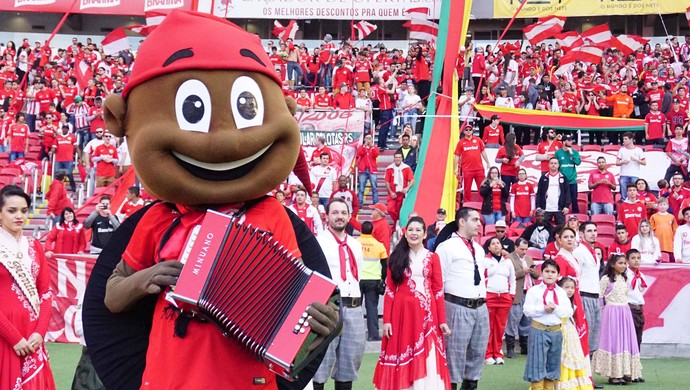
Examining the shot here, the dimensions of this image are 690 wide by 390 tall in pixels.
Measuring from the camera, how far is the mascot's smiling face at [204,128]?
3.91 m

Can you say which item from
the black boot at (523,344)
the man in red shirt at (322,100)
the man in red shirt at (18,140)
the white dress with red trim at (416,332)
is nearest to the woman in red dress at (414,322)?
the white dress with red trim at (416,332)

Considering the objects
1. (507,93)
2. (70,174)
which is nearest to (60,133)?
(70,174)

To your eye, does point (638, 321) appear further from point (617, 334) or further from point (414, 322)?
point (414, 322)

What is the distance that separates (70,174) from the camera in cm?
1825

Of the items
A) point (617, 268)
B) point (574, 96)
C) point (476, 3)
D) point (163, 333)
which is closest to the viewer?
point (163, 333)

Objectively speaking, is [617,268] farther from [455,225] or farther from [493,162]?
[493,162]

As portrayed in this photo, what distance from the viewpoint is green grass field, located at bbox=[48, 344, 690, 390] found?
31.9 feet

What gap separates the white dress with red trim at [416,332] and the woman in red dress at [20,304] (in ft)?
10.2

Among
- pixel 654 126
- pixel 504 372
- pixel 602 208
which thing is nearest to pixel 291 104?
pixel 504 372

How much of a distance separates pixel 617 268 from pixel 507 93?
12143 mm

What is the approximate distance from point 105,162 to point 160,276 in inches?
532

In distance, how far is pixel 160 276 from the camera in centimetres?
385

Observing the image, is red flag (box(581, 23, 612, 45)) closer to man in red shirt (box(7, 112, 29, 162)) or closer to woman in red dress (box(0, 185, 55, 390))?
man in red shirt (box(7, 112, 29, 162))

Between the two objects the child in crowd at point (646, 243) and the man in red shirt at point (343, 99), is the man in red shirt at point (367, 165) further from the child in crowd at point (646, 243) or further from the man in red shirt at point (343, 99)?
the child in crowd at point (646, 243)
